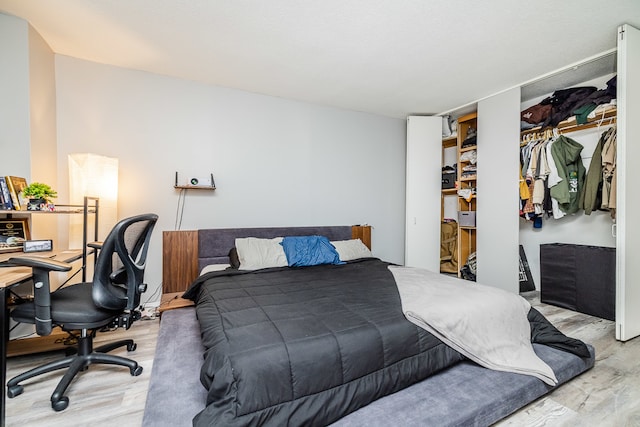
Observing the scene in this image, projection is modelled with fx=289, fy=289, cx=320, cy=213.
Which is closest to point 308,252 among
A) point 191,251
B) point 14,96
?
point 191,251

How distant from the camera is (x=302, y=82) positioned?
10.3ft

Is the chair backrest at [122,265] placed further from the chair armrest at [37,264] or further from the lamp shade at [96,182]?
the lamp shade at [96,182]

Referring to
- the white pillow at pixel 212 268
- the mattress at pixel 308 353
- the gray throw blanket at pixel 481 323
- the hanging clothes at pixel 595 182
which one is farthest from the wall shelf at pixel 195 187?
the hanging clothes at pixel 595 182

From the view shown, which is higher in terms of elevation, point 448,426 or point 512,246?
point 512,246

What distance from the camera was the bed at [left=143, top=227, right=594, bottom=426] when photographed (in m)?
1.12

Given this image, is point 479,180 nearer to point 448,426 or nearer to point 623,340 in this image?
point 623,340

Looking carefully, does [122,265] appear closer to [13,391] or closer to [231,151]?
[13,391]

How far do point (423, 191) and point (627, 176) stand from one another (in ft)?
6.80

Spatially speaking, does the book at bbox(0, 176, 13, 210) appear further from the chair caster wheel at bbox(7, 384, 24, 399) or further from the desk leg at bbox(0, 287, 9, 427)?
the chair caster wheel at bbox(7, 384, 24, 399)

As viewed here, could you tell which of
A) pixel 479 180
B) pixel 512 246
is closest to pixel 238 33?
pixel 479 180

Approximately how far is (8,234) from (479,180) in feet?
14.8

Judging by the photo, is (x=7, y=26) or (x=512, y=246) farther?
(x=512, y=246)

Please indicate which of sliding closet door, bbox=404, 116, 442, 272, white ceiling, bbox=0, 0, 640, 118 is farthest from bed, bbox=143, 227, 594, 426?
sliding closet door, bbox=404, 116, 442, 272

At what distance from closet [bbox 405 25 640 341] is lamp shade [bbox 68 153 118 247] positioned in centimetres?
348
